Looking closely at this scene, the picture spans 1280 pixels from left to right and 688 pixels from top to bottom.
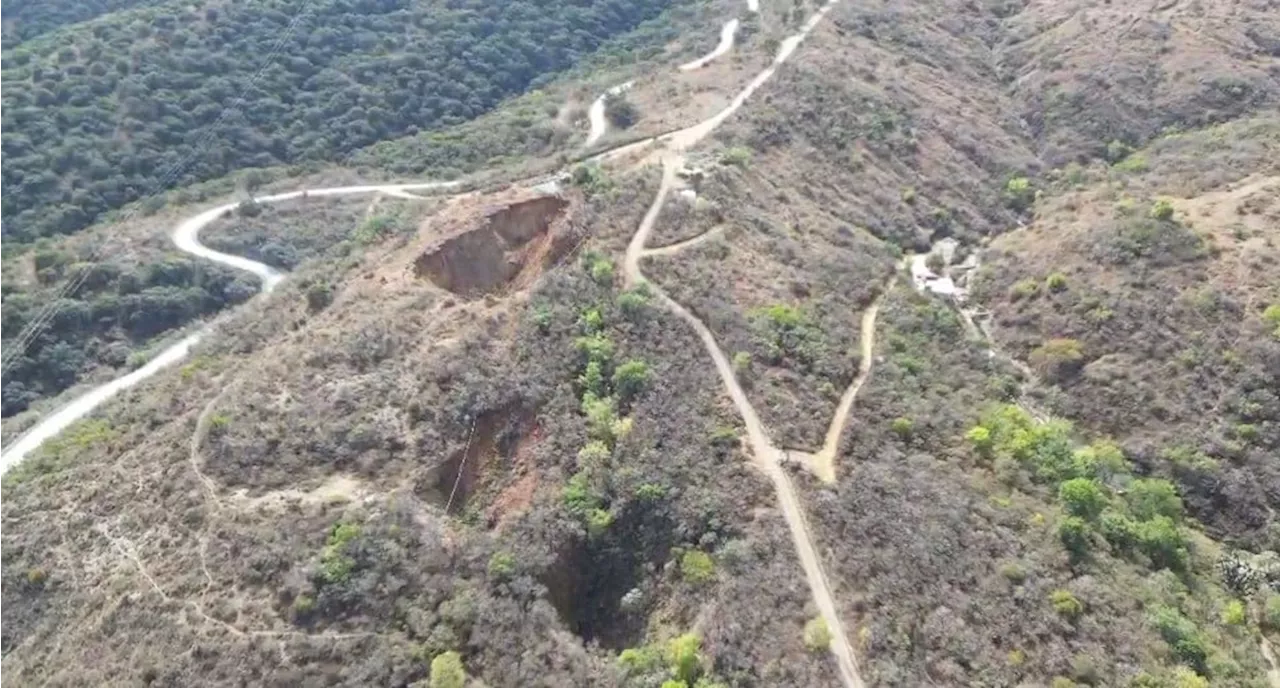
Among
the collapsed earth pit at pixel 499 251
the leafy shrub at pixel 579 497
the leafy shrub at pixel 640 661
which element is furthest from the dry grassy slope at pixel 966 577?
the collapsed earth pit at pixel 499 251

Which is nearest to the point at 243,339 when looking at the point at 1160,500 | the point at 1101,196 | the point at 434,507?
the point at 434,507

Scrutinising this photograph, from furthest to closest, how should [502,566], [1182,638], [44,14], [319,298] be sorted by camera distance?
[44,14], [319,298], [502,566], [1182,638]

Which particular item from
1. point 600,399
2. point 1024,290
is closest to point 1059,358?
point 1024,290

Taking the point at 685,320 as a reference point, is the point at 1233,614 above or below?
below

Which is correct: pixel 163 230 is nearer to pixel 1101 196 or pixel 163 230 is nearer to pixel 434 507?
pixel 434 507

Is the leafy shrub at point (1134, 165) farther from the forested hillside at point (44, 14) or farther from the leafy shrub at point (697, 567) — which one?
the forested hillside at point (44, 14)

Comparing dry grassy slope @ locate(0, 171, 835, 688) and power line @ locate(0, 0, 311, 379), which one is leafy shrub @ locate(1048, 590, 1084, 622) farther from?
power line @ locate(0, 0, 311, 379)

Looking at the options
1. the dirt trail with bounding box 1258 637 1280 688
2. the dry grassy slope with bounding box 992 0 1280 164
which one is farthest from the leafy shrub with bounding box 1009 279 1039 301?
the dirt trail with bounding box 1258 637 1280 688

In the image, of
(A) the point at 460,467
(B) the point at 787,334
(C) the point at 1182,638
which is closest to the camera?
(C) the point at 1182,638

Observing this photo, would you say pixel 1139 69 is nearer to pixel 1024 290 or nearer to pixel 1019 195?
pixel 1019 195
